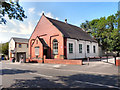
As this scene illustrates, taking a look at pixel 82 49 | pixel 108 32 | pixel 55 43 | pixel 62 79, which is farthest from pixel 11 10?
pixel 108 32

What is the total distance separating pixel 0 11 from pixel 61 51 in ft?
53.6

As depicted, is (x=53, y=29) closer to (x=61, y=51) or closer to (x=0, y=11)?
(x=61, y=51)

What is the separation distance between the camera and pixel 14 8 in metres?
6.00

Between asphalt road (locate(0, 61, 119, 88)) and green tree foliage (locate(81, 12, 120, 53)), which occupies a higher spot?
green tree foliage (locate(81, 12, 120, 53))

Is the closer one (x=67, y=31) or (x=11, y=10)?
(x=11, y=10)

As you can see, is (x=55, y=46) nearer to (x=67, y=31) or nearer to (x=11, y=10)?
(x=67, y=31)

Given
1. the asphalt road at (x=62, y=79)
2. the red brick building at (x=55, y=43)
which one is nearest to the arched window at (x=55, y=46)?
the red brick building at (x=55, y=43)

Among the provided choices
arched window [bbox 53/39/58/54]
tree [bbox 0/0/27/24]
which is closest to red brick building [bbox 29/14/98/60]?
arched window [bbox 53/39/58/54]

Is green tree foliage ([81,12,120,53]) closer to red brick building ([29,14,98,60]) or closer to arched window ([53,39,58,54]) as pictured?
red brick building ([29,14,98,60])

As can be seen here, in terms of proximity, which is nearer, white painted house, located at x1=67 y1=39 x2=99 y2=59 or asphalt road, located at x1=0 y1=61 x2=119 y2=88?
asphalt road, located at x1=0 y1=61 x2=119 y2=88

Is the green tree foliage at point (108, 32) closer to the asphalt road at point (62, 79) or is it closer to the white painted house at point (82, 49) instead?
the white painted house at point (82, 49)

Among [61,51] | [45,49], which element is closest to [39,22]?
[45,49]

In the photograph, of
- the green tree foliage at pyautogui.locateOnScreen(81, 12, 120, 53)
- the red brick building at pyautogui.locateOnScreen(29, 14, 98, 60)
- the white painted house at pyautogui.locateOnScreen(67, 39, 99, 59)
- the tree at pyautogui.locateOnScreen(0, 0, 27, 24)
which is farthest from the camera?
the green tree foliage at pyautogui.locateOnScreen(81, 12, 120, 53)

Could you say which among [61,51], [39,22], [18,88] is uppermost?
[39,22]
